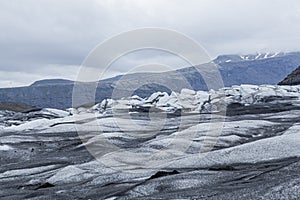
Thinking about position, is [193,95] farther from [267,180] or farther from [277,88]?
[267,180]

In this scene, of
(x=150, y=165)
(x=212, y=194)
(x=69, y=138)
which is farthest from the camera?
(x=69, y=138)

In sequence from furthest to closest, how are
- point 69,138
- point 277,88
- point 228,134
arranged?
point 277,88 → point 69,138 → point 228,134

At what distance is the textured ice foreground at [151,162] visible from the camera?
13.1 metres

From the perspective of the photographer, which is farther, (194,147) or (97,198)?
(194,147)

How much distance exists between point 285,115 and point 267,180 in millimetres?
23747

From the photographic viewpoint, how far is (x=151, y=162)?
19281 millimetres

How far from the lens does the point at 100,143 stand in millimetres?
26656

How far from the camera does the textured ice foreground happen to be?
13.1m

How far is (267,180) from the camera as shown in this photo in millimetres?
12719

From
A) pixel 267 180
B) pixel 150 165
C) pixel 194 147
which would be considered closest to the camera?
pixel 267 180

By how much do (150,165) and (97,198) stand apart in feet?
18.9

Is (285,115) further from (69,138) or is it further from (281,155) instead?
(281,155)

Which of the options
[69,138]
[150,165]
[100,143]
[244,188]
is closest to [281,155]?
[150,165]

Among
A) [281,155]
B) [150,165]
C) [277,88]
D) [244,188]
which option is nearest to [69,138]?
[150,165]
